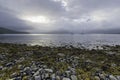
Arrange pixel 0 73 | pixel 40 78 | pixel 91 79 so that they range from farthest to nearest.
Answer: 1. pixel 0 73
2. pixel 91 79
3. pixel 40 78

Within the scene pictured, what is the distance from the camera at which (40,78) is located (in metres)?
8.30

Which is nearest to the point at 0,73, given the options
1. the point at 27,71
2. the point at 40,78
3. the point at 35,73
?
the point at 27,71

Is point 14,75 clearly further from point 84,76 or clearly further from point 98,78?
point 98,78

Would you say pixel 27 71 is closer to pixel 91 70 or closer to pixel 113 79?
pixel 91 70

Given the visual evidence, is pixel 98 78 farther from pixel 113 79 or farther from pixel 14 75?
pixel 14 75

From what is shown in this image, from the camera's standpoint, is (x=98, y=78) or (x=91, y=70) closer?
(x=98, y=78)

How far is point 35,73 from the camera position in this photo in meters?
8.93

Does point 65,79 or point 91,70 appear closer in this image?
point 65,79

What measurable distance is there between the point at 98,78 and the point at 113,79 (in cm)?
99

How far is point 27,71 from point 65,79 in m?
2.93

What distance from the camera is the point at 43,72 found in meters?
9.09

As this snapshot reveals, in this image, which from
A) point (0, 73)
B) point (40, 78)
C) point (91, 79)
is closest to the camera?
point (40, 78)

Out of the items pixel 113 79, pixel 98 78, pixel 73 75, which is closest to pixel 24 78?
pixel 73 75

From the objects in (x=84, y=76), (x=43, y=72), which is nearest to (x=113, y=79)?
(x=84, y=76)
